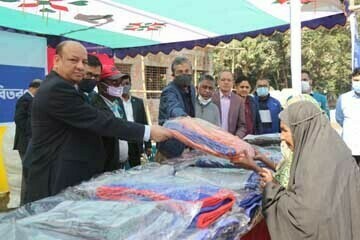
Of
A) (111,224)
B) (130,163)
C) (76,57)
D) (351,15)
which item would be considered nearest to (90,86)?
(76,57)

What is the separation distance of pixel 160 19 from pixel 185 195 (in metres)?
4.17

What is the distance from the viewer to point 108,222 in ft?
4.54

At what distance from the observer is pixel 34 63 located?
609cm

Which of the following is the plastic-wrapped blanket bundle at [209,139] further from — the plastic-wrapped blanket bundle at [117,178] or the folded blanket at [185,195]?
the folded blanket at [185,195]

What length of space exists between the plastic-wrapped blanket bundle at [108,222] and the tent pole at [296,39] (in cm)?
223

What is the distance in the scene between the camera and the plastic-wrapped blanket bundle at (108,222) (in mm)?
1342

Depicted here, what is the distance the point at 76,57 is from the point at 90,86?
563 millimetres

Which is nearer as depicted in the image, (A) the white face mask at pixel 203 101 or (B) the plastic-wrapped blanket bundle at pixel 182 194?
(B) the plastic-wrapped blanket bundle at pixel 182 194

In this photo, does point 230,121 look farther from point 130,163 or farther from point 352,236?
point 352,236

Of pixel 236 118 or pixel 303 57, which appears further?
pixel 303 57

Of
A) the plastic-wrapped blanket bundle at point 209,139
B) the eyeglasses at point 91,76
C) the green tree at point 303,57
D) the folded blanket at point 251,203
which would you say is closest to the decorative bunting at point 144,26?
the eyeglasses at point 91,76

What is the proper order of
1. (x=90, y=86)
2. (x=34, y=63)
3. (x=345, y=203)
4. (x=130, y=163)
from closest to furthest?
(x=345, y=203) < (x=90, y=86) < (x=130, y=163) < (x=34, y=63)

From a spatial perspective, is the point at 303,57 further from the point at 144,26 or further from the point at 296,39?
the point at 296,39

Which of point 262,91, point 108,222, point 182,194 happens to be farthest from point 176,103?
point 262,91
